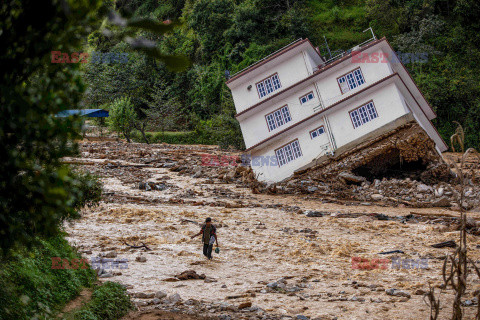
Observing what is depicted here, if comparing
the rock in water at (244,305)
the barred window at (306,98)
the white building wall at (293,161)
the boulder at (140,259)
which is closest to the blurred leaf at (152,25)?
the rock in water at (244,305)

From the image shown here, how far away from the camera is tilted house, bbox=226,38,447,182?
72.7 ft

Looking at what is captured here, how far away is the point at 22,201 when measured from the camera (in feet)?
11.1

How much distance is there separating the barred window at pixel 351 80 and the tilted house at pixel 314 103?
0.16ft

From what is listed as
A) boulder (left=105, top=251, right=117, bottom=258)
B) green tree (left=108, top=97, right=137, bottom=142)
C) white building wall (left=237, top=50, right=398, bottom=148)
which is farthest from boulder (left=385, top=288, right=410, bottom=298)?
green tree (left=108, top=97, right=137, bottom=142)

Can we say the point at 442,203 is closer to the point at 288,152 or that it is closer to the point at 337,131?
the point at 337,131

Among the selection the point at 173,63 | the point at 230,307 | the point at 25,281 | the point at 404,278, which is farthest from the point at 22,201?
the point at 404,278

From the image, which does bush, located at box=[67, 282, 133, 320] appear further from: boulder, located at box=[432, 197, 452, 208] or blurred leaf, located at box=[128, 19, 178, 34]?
boulder, located at box=[432, 197, 452, 208]

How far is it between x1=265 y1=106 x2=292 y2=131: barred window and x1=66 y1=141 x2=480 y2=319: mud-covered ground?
4.19 meters

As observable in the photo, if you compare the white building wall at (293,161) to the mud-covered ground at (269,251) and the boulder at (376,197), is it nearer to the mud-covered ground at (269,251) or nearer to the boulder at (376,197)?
the mud-covered ground at (269,251)

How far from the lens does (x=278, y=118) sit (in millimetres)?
23969

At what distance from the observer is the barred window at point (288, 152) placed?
2327cm

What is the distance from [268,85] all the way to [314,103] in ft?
8.94

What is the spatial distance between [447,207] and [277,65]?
1102 cm

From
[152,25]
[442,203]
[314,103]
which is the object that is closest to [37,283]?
[152,25]
